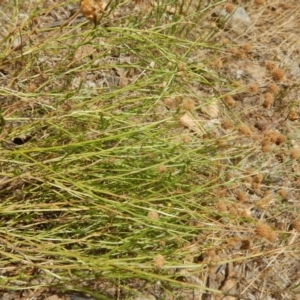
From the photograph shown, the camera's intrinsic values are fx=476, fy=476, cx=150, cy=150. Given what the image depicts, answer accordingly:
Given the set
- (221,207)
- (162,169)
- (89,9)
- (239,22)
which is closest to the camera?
(89,9)

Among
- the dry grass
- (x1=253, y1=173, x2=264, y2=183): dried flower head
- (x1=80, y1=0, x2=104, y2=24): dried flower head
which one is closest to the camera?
(x1=80, y1=0, x2=104, y2=24): dried flower head

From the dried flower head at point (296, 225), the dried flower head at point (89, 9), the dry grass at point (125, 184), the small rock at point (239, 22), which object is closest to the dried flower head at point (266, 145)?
the dry grass at point (125, 184)

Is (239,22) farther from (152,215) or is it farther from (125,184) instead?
(152,215)

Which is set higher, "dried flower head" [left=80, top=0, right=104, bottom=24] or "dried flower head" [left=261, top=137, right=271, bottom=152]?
"dried flower head" [left=80, top=0, right=104, bottom=24]

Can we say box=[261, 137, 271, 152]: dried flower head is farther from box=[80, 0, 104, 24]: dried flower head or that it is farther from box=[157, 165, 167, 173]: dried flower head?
box=[80, 0, 104, 24]: dried flower head

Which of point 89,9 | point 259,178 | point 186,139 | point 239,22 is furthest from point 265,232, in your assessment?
point 239,22

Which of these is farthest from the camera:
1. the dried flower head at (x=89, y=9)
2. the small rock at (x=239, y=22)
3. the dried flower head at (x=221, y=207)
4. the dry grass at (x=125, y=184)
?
the small rock at (x=239, y=22)

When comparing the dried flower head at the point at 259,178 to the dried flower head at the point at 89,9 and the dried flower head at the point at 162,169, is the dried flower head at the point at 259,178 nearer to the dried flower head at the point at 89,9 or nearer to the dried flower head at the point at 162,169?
the dried flower head at the point at 162,169

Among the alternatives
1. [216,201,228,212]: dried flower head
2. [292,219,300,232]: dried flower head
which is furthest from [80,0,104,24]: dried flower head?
[292,219,300,232]: dried flower head
